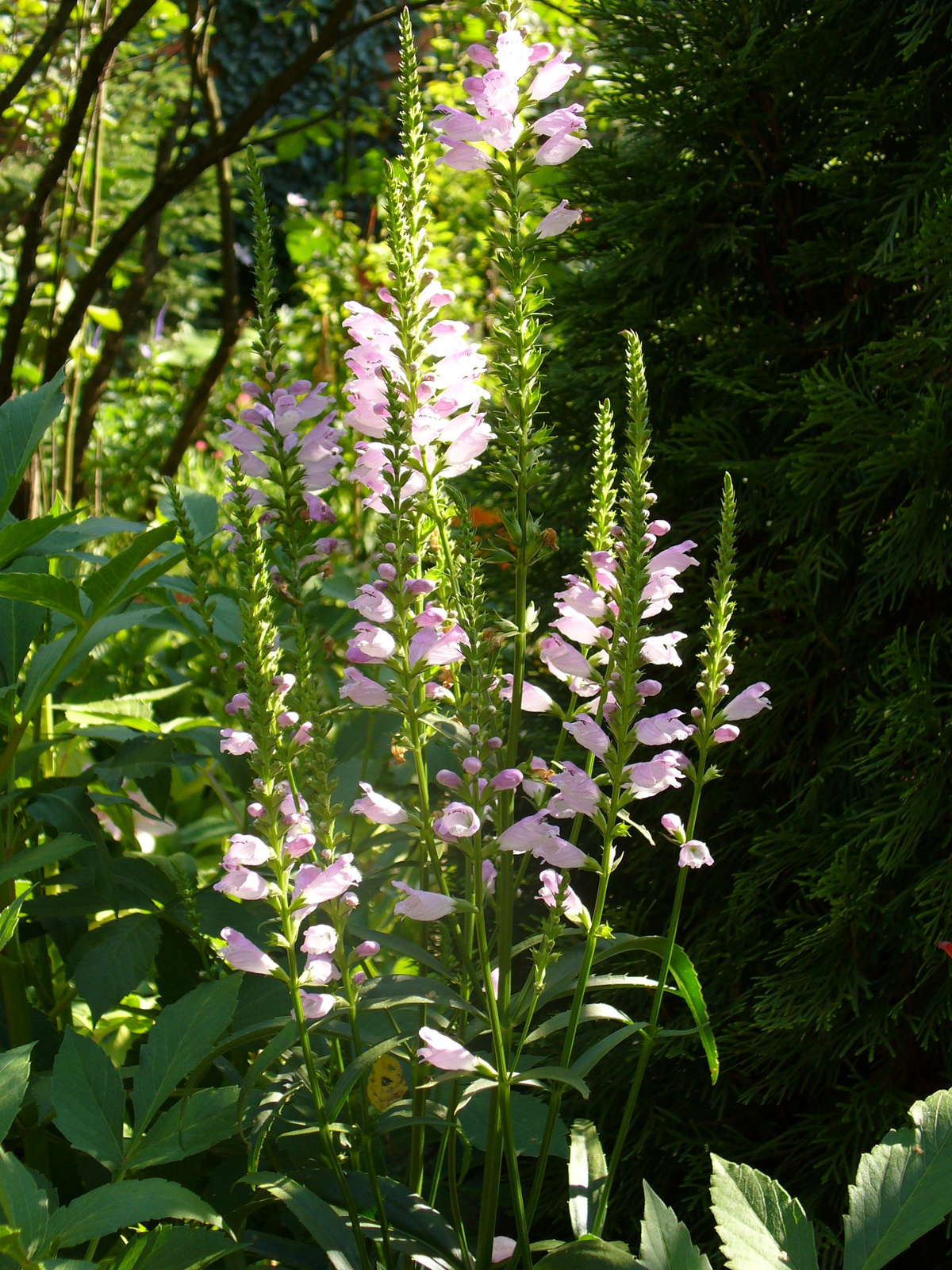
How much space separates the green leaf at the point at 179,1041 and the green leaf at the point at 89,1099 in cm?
2

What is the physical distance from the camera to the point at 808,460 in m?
1.57

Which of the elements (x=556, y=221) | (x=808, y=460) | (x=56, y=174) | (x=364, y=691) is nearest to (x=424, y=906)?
(x=364, y=691)

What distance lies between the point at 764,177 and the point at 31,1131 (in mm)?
1749

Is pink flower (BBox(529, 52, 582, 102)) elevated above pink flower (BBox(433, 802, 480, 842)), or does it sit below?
above

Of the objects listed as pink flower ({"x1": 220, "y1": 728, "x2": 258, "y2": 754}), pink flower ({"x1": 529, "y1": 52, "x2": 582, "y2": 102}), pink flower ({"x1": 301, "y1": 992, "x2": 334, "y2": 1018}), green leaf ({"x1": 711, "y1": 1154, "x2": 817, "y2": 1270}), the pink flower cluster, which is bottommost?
green leaf ({"x1": 711, "y1": 1154, "x2": 817, "y2": 1270})

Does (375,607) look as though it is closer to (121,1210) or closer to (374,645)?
(374,645)

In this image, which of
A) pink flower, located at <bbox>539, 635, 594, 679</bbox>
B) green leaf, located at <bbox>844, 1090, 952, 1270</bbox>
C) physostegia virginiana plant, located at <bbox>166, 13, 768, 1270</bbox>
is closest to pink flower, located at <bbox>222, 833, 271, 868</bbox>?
physostegia virginiana plant, located at <bbox>166, 13, 768, 1270</bbox>

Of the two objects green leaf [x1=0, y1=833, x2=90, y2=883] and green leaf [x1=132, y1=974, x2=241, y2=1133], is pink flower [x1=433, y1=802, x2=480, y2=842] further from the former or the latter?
green leaf [x1=0, y1=833, x2=90, y2=883]

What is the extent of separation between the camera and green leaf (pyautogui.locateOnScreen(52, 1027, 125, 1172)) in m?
→ 1.03

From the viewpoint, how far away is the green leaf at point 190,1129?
102 cm

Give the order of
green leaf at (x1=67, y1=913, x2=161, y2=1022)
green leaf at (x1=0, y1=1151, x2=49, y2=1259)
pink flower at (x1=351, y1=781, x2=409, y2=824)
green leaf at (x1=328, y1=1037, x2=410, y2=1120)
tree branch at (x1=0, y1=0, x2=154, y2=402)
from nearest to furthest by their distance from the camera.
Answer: green leaf at (x1=0, y1=1151, x2=49, y2=1259) < green leaf at (x1=328, y1=1037, x2=410, y2=1120) < pink flower at (x1=351, y1=781, x2=409, y2=824) < green leaf at (x1=67, y1=913, x2=161, y2=1022) < tree branch at (x1=0, y1=0, x2=154, y2=402)

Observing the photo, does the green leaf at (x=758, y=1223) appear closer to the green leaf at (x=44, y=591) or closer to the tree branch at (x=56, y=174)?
the green leaf at (x=44, y=591)

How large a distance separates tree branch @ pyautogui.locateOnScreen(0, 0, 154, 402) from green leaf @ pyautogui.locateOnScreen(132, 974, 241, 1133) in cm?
170

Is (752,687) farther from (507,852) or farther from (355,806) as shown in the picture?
(355,806)
